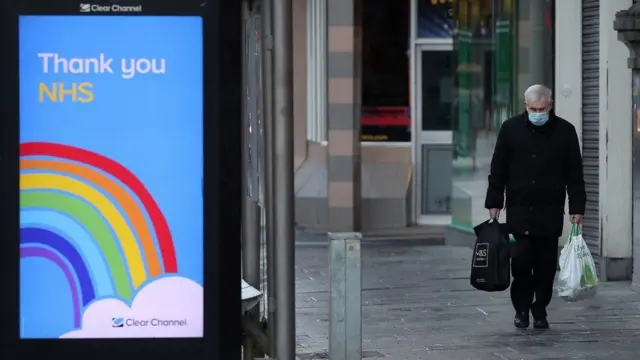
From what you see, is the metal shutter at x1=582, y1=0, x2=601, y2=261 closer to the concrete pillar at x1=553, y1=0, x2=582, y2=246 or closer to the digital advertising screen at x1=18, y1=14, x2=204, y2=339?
the concrete pillar at x1=553, y1=0, x2=582, y2=246

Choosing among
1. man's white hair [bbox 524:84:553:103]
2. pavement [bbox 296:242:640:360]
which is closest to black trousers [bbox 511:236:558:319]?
pavement [bbox 296:242:640:360]

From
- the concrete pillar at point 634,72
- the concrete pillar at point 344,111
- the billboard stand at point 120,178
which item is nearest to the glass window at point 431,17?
the concrete pillar at point 344,111

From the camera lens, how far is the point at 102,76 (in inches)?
221

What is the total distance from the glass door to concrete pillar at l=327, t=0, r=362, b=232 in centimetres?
121

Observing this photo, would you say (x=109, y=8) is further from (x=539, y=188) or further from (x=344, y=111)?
(x=344, y=111)

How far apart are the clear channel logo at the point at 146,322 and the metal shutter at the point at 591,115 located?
23.1ft

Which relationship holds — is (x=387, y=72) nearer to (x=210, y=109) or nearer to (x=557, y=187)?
(x=557, y=187)

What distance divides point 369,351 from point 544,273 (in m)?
1.47

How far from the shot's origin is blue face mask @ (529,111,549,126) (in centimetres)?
941

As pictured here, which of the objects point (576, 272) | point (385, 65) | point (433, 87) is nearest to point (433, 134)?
point (433, 87)

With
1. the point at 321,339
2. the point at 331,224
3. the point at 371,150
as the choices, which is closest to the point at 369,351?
the point at 321,339

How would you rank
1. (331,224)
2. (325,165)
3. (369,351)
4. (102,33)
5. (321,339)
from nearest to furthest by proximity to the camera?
(102,33) < (369,351) < (321,339) < (331,224) < (325,165)

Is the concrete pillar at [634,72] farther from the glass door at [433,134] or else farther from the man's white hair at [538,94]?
the glass door at [433,134]

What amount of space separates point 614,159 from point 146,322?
23.3ft
